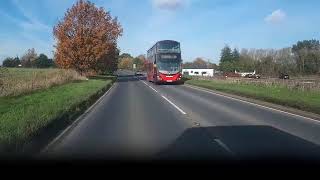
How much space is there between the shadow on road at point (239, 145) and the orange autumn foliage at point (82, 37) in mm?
50274

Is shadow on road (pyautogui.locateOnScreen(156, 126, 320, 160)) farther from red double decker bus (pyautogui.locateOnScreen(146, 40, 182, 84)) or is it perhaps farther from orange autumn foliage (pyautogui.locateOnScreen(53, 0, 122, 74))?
orange autumn foliage (pyautogui.locateOnScreen(53, 0, 122, 74))

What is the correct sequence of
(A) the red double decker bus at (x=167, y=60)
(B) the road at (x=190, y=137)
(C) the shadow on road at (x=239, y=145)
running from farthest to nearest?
(A) the red double decker bus at (x=167, y=60)
(B) the road at (x=190, y=137)
(C) the shadow on road at (x=239, y=145)

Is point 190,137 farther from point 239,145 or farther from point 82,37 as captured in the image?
point 82,37

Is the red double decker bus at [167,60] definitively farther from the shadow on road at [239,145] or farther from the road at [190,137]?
the shadow on road at [239,145]

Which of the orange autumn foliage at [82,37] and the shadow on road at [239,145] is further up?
the orange autumn foliage at [82,37]

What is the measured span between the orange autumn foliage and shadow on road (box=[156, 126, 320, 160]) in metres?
50.3

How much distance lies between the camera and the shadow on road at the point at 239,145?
9.80 m

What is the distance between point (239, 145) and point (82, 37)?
54.3 m

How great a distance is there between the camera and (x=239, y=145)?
38.0 ft

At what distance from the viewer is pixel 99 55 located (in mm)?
63531

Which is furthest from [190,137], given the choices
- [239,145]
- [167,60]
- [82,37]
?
[82,37]

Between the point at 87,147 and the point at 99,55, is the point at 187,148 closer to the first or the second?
the point at 87,147

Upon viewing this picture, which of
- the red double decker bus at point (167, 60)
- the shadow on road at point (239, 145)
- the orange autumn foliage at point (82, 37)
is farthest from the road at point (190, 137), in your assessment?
→ the orange autumn foliage at point (82, 37)

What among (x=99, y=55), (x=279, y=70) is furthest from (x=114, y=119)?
(x=279, y=70)
